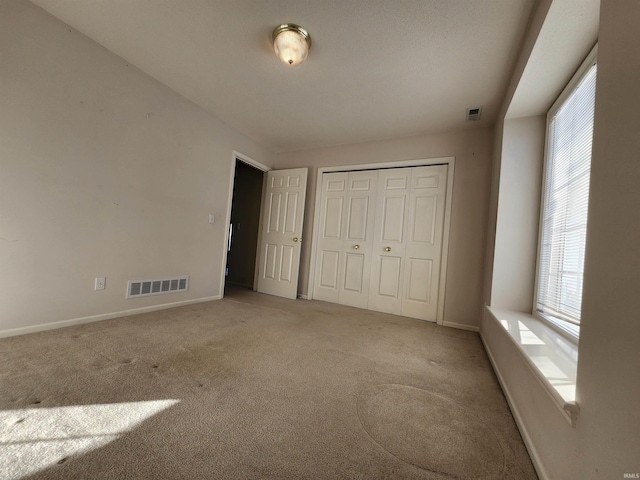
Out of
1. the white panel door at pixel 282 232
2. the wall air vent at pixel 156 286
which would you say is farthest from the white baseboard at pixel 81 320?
the white panel door at pixel 282 232

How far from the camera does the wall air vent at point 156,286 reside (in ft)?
8.94

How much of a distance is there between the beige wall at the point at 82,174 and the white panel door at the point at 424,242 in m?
2.92

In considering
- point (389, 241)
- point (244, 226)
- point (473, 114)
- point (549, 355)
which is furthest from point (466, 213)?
point (244, 226)

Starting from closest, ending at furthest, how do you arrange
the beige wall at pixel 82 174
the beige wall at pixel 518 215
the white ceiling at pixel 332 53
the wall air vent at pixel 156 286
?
the white ceiling at pixel 332 53
the beige wall at pixel 82 174
the beige wall at pixel 518 215
the wall air vent at pixel 156 286

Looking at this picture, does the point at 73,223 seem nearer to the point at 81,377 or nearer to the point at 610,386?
the point at 81,377

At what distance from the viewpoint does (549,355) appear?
131cm

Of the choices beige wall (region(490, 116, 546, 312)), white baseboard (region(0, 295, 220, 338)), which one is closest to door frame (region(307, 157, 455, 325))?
beige wall (region(490, 116, 546, 312))

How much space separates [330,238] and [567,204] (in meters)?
2.84

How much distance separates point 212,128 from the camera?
A: 3455mm

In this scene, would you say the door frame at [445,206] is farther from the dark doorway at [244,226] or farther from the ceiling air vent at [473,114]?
the dark doorway at [244,226]

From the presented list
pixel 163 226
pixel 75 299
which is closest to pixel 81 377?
pixel 75 299

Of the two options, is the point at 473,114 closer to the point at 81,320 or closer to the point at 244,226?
the point at 244,226

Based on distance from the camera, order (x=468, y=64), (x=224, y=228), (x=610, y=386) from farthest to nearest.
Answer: (x=224, y=228), (x=468, y=64), (x=610, y=386)

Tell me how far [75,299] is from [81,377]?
116 cm
